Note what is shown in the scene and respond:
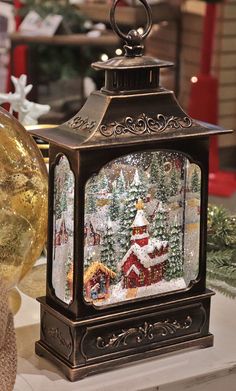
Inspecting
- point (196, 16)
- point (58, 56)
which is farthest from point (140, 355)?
point (196, 16)

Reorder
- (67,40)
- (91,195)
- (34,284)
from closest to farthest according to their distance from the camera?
(91,195) → (34,284) → (67,40)

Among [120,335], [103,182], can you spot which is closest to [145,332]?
[120,335]

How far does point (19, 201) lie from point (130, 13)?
3.82 meters

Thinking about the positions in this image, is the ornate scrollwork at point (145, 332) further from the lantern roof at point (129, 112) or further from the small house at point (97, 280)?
the lantern roof at point (129, 112)

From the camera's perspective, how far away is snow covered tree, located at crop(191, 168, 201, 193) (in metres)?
1.43

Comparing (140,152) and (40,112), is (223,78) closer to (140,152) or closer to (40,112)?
(40,112)

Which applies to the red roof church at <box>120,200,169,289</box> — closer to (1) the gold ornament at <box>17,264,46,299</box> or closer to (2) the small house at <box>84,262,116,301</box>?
(2) the small house at <box>84,262,116,301</box>

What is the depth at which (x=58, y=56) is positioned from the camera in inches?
207

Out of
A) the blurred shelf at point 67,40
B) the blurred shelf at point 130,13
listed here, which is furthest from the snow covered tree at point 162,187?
the blurred shelf at point 130,13

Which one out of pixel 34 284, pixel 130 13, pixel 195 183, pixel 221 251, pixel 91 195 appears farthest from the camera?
pixel 130 13

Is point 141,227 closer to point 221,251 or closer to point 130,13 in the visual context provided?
point 221,251

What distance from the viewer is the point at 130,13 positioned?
5168mm

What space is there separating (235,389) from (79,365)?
0.81ft

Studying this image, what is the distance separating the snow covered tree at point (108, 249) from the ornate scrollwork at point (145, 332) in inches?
4.2
